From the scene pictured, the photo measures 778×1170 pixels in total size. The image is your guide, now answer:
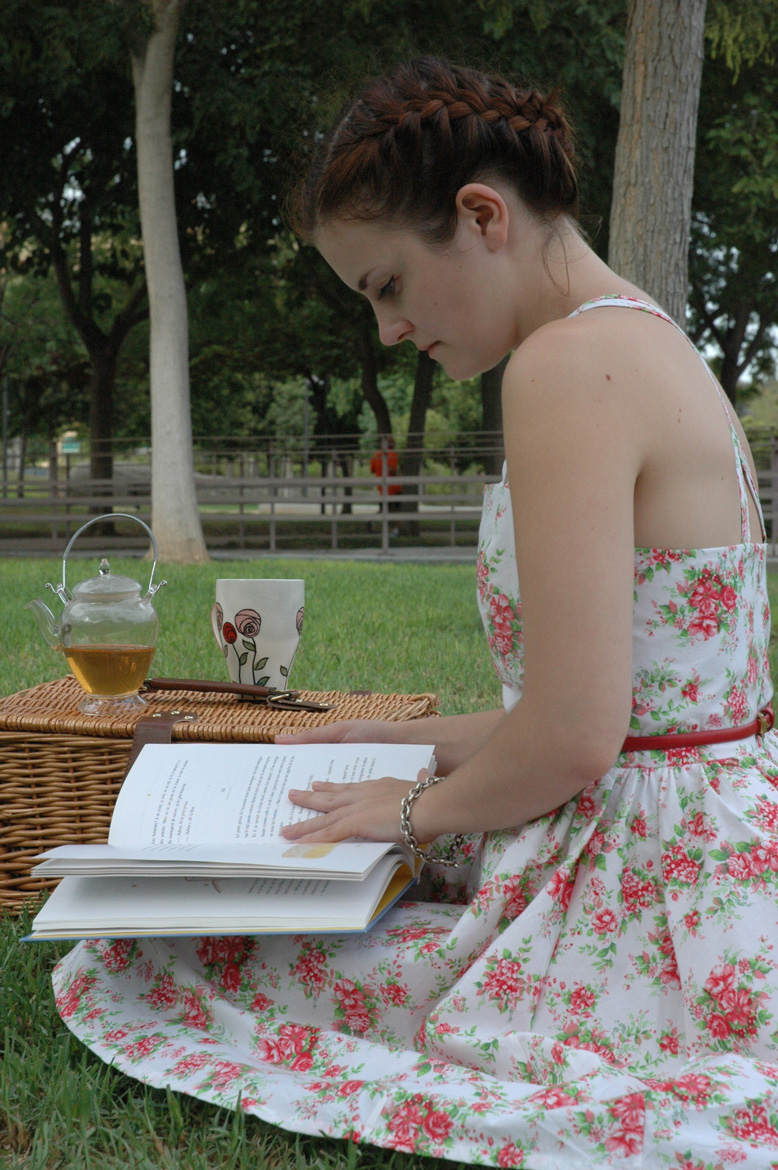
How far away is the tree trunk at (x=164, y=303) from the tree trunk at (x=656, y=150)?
523 centimetres

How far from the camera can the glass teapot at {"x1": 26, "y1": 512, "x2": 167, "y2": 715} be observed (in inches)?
87.4

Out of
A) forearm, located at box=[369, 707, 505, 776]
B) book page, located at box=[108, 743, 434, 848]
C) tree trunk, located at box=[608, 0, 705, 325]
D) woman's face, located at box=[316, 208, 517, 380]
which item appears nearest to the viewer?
woman's face, located at box=[316, 208, 517, 380]

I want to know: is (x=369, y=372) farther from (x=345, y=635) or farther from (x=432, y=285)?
(x=432, y=285)

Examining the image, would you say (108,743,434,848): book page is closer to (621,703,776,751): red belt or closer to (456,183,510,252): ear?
(621,703,776,751): red belt

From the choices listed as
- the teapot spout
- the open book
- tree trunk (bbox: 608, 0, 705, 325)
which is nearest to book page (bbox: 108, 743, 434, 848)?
the open book

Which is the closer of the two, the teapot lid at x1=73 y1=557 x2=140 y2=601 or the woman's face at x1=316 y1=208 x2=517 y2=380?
the woman's face at x1=316 y1=208 x2=517 y2=380

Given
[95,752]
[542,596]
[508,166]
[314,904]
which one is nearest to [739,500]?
[542,596]

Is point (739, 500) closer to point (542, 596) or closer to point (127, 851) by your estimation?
point (542, 596)

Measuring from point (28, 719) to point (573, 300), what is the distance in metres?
1.31

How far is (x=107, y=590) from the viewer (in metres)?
2.26

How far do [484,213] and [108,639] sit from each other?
1.18 m

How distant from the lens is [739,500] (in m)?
1.50

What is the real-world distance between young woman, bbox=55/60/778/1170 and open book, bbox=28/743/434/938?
0.25 feet

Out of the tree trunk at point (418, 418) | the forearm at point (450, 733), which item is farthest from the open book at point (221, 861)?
the tree trunk at point (418, 418)
